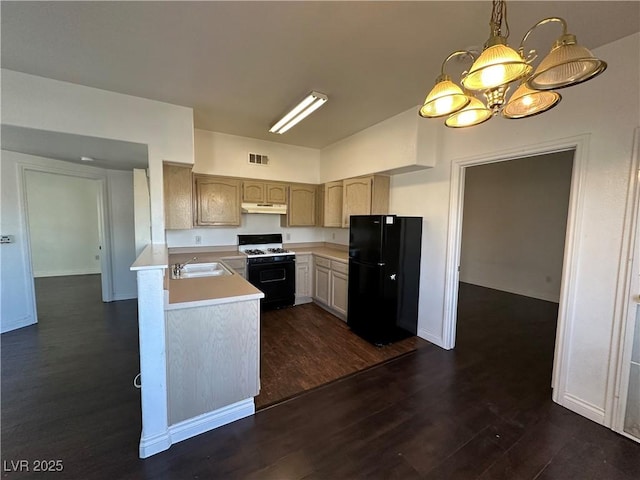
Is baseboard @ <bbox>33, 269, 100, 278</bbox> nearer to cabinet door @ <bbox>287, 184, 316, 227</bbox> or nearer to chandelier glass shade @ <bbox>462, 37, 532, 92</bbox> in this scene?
cabinet door @ <bbox>287, 184, 316, 227</bbox>

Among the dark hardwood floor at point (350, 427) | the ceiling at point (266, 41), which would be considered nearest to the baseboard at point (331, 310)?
the dark hardwood floor at point (350, 427)

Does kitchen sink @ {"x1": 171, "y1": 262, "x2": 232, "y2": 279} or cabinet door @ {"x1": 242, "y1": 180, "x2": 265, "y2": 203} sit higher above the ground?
cabinet door @ {"x1": 242, "y1": 180, "x2": 265, "y2": 203}

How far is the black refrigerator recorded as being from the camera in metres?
3.12

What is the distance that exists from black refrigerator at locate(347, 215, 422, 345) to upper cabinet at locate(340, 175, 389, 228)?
16.3 inches

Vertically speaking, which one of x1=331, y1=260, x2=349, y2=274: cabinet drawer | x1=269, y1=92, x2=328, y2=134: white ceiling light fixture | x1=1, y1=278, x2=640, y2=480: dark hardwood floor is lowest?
x1=1, y1=278, x2=640, y2=480: dark hardwood floor

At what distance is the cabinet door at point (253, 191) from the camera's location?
14.1 feet

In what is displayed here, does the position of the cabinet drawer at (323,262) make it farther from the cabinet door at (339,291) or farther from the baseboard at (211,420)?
the baseboard at (211,420)

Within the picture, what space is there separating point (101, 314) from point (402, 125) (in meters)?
5.20

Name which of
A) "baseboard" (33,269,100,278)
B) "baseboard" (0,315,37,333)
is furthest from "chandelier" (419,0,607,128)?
"baseboard" (33,269,100,278)

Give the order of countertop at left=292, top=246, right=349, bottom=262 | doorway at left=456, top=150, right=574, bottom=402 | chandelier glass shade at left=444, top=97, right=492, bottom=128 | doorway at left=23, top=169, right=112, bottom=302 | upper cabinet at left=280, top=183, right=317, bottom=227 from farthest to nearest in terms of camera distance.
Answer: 1. doorway at left=23, top=169, right=112, bottom=302
2. upper cabinet at left=280, top=183, right=317, bottom=227
3. countertop at left=292, top=246, right=349, bottom=262
4. doorway at left=456, top=150, right=574, bottom=402
5. chandelier glass shade at left=444, top=97, right=492, bottom=128

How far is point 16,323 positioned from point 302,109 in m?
4.66

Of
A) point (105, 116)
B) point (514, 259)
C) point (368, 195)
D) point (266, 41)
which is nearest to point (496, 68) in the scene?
point (266, 41)

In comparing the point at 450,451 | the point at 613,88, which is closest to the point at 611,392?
the point at 450,451

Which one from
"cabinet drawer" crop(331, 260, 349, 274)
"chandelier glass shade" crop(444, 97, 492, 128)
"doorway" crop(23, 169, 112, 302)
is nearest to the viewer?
"chandelier glass shade" crop(444, 97, 492, 128)
